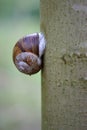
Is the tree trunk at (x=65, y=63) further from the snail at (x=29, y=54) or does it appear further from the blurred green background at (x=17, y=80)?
the blurred green background at (x=17, y=80)

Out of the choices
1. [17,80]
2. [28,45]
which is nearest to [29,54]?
[28,45]

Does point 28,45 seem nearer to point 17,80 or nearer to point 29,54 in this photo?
point 29,54

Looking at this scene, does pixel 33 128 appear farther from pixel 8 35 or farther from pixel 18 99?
pixel 8 35

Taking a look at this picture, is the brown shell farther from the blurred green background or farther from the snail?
the blurred green background

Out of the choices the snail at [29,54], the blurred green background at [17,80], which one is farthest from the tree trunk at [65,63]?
the blurred green background at [17,80]

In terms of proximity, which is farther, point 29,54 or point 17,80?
point 17,80
